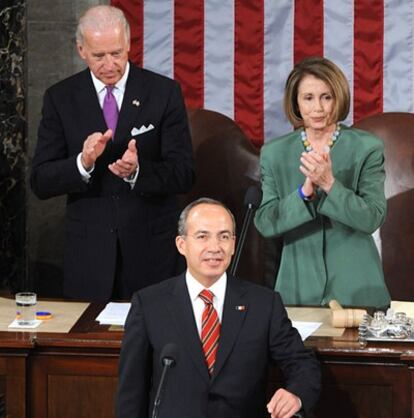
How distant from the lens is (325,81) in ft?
15.8

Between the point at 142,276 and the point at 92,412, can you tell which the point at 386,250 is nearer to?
the point at 142,276

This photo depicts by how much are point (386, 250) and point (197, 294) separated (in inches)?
104

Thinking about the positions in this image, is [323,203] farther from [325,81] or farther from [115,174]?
[115,174]

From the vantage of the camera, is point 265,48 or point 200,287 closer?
point 200,287


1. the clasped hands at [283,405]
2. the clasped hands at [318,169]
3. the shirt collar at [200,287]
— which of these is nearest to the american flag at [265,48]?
the clasped hands at [318,169]

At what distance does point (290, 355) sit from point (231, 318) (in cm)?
23

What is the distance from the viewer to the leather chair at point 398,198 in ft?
20.7

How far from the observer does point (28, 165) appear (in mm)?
6582

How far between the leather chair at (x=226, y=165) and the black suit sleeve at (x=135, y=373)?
263 centimetres

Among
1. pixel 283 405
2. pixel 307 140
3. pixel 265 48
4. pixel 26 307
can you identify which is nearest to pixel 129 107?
pixel 307 140

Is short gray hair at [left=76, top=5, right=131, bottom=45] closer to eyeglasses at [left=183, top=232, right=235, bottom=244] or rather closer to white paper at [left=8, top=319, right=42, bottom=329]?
white paper at [left=8, top=319, right=42, bottom=329]

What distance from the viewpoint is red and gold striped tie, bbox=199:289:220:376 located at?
385 cm

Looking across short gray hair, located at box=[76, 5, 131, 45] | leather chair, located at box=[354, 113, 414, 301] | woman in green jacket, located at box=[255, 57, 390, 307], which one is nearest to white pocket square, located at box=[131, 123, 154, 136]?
short gray hair, located at box=[76, 5, 131, 45]

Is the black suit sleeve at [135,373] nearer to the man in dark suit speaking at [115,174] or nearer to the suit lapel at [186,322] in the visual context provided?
the suit lapel at [186,322]
